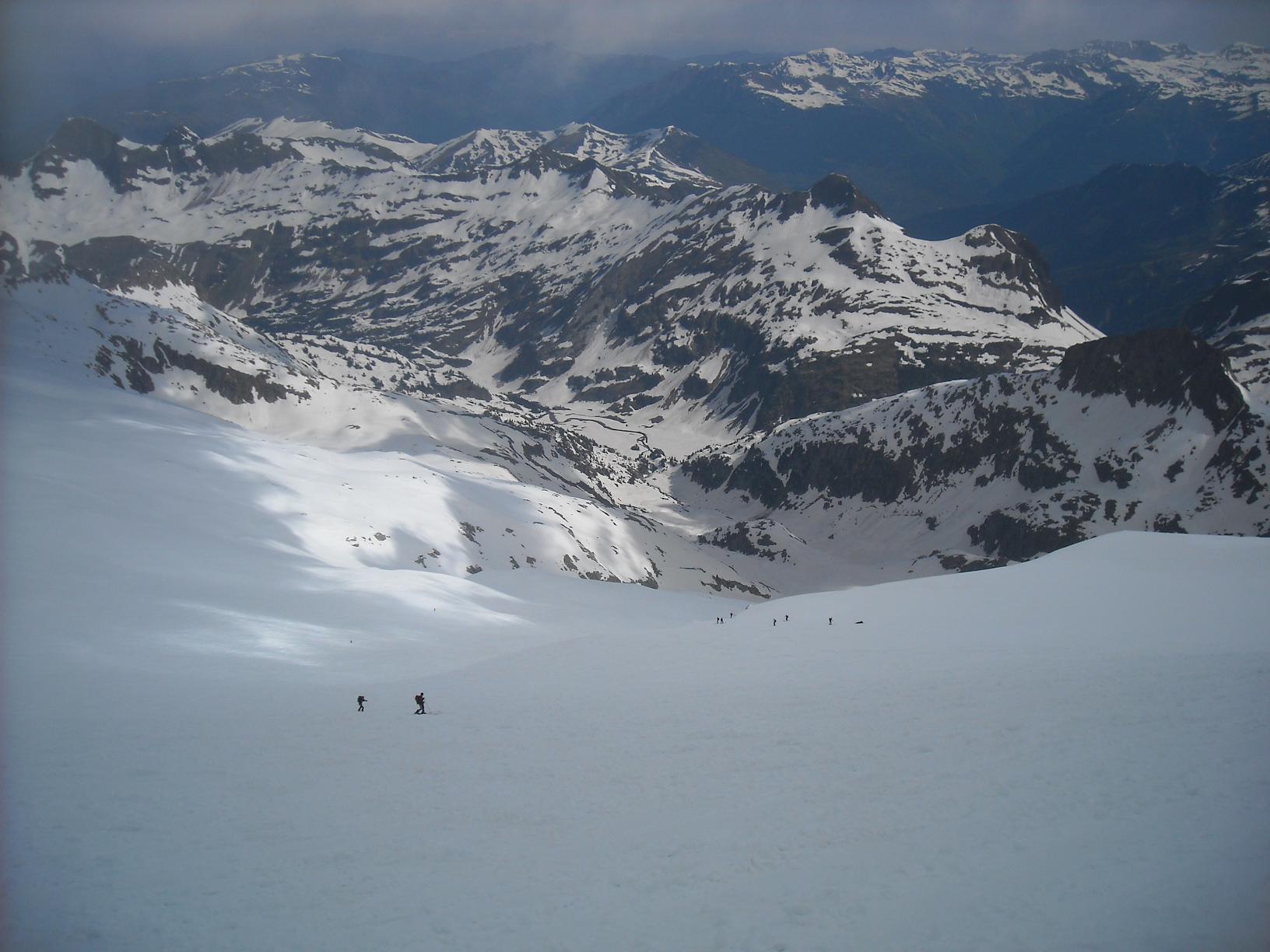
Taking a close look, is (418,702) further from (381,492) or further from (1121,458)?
Result: (1121,458)

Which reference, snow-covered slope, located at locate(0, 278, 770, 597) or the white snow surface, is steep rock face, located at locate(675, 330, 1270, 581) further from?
the white snow surface

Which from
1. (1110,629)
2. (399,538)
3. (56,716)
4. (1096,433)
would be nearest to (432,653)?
(56,716)

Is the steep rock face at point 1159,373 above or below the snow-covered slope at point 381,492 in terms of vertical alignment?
above

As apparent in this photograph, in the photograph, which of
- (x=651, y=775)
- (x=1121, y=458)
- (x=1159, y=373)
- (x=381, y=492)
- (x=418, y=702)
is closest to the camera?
(x=651, y=775)

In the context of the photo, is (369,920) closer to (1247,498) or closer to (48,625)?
(48,625)

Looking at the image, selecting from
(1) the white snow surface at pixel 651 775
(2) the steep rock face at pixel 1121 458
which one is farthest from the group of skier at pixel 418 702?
(2) the steep rock face at pixel 1121 458

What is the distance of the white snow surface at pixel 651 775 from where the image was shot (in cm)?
1606

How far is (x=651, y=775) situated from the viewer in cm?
2316

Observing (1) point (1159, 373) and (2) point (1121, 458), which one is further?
(1) point (1159, 373)

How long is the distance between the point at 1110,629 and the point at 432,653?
29875mm

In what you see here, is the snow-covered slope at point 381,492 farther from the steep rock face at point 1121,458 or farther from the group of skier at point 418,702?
the steep rock face at point 1121,458

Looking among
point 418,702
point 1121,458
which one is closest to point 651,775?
point 418,702

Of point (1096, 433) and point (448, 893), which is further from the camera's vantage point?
point (1096, 433)

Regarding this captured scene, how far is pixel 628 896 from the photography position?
→ 56.8 feet
